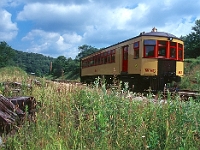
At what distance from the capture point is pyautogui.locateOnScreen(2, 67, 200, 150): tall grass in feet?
12.7

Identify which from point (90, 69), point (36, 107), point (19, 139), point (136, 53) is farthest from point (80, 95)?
point (90, 69)

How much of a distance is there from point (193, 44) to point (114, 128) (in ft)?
149

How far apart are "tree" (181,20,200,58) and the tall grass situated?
42.5m

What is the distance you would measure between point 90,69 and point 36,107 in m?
18.2

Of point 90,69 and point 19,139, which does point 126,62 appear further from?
point 19,139

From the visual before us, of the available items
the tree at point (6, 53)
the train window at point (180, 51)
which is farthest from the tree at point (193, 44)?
the tree at point (6, 53)

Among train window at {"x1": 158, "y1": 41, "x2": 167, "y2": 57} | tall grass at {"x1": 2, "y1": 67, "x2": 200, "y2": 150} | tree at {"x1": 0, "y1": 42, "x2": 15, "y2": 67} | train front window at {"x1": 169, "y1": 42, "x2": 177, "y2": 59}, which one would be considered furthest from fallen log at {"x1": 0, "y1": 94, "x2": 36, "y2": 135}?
tree at {"x1": 0, "y1": 42, "x2": 15, "y2": 67}

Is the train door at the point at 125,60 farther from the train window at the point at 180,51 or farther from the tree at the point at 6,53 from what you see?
the tree at the point at 6,53

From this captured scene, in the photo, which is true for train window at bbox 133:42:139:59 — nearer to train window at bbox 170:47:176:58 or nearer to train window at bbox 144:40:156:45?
train window at bbox 144:40:156:45

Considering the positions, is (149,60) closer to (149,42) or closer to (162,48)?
(149,42)

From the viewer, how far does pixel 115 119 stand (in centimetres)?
445

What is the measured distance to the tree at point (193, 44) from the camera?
45275 mm

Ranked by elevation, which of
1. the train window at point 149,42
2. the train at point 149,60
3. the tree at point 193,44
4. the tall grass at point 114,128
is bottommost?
the tall grass at point 114,128

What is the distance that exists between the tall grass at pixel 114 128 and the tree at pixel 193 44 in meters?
42.5
